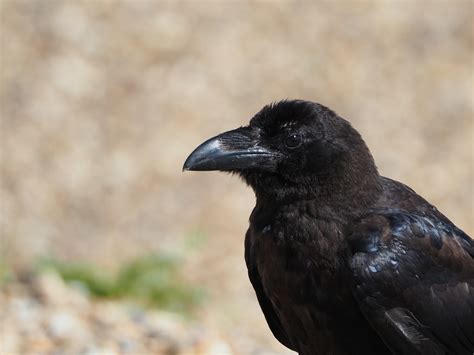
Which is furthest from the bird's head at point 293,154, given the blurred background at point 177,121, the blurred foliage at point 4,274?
the blurred foliage at point 4,274

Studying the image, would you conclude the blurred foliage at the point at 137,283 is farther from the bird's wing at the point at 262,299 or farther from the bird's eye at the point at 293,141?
the bird's eye at the point at 293,141

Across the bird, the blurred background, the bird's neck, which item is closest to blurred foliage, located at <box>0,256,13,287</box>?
the blurred background

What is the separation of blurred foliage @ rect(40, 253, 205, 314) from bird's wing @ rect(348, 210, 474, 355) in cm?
365

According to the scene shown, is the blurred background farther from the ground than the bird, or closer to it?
farther from the ground

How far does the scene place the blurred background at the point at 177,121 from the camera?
9.38m

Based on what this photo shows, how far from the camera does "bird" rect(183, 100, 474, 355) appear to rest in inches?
215

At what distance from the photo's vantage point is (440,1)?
1389 cm

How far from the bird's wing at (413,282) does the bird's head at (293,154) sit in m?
0.27

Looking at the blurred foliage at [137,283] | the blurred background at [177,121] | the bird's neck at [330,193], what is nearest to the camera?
the bird's neck at [330,193]

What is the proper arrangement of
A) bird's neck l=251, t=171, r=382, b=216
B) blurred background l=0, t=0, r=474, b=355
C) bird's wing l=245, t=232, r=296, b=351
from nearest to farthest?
bird's neck l=251, t=171, r=382, b=216 → bird's wing l=245, t=232, r=296, b=351 → blurred background l=0, t=0, r=474, b=355

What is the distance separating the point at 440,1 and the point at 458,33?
1.90ft

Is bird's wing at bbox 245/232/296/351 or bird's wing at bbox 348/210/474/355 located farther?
bird's wing at bbox 245/232/296/351

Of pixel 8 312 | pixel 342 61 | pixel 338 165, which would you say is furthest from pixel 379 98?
pixel 338 165

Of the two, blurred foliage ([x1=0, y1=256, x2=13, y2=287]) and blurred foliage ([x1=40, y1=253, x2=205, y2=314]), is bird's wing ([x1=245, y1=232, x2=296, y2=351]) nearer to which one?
blurred foliage ([x1=40, y1=253, x2=205, y2=314])
